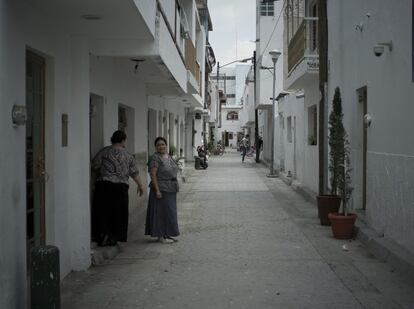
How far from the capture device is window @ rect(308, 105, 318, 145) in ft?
52.4

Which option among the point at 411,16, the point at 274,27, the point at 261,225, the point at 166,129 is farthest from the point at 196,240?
the point at 274,27

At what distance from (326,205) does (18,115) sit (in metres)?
7.05

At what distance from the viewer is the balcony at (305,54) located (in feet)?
44.2

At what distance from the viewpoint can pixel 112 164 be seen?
8.25m

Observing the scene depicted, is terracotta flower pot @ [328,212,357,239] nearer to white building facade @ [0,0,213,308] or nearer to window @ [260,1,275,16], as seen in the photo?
white building facade @ [0,0,213,308]

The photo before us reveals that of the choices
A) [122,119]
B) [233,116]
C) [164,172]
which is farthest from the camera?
[233,116]

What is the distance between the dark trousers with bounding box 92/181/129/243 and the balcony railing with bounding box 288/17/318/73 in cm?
695

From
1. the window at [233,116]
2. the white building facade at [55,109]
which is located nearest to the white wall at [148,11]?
the white building facade at [55,109]

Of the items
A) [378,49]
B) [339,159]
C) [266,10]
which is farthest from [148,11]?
[266,10]

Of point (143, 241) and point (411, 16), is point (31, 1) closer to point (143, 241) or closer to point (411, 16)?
point (411, 16)

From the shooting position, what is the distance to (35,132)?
6.16 metres

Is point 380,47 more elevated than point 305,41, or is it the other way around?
point 305,41

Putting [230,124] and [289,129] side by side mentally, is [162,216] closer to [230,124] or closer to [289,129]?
[289,129]

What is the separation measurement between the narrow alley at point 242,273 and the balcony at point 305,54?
380 cm
